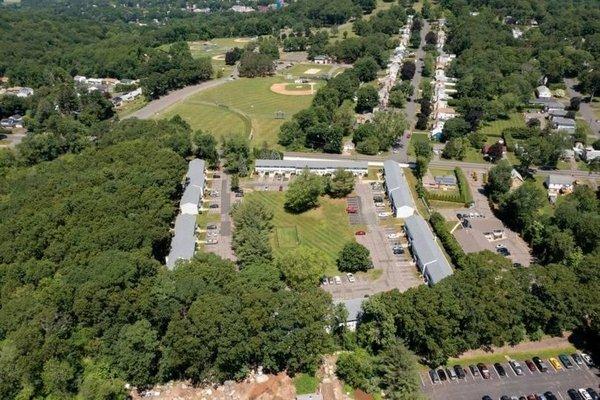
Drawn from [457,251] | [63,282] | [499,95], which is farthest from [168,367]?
[499,95]

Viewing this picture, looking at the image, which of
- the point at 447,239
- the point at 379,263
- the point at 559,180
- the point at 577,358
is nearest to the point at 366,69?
the point at 559,180

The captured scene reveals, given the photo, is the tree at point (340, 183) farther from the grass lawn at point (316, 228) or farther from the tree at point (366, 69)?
the tree at point (366, 69)

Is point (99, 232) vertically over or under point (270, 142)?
over

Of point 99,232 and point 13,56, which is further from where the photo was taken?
point 13,56

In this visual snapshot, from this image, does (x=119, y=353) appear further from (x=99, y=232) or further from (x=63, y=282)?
(x=99, y=232)

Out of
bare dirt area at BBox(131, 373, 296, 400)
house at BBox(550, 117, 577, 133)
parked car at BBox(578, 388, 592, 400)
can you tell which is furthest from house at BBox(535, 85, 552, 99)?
bare dirt area at BBox(131, 373, 296, 400)

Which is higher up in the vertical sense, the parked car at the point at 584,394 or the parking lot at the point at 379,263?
the parked car at the point at 584,394

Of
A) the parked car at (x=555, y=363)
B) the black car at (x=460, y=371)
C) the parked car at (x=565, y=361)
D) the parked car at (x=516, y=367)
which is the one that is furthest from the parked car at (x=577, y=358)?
the black car at (x=460, y=371)
